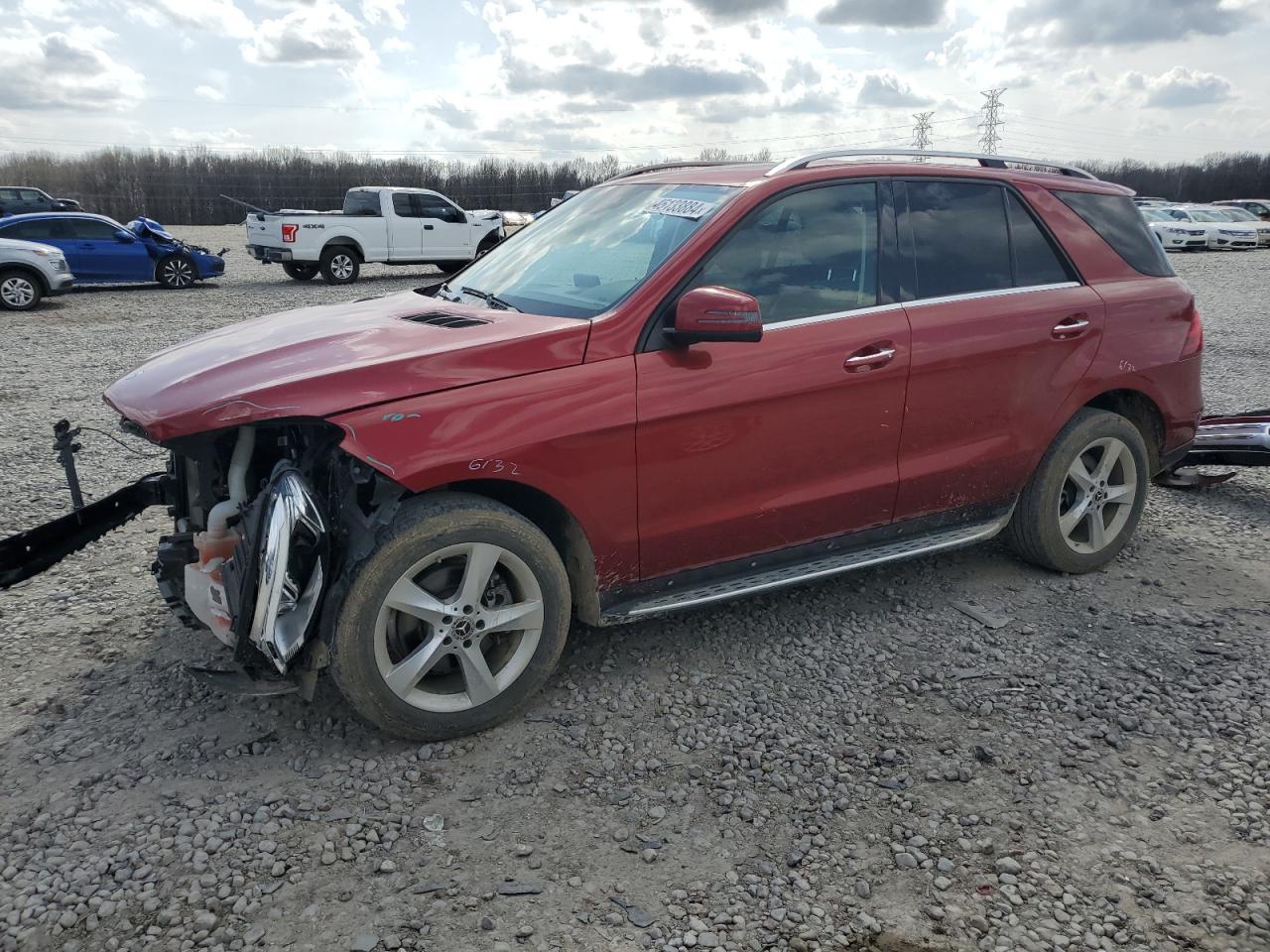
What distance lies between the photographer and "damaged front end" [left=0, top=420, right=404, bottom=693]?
118 inches

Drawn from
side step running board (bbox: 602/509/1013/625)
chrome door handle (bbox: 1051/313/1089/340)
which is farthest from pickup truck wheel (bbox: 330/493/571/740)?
chrome door handle (bbox: 1051/313/1089/340)

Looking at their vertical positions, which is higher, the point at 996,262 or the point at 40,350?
the point at 996,262

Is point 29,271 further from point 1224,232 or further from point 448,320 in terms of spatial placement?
point 1224,232

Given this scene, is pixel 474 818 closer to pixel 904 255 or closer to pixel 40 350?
pixel 904 255

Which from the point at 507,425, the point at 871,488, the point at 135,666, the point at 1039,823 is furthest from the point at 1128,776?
the point at 135,666

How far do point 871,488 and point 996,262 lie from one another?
1.20m

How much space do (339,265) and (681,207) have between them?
16.6 m

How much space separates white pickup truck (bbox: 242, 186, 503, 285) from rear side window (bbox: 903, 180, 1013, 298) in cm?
1490

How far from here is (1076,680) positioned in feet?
12.3

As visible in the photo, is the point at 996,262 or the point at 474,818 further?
the point at 996,262

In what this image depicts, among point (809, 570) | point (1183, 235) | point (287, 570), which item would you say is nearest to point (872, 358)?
point (809, 570)

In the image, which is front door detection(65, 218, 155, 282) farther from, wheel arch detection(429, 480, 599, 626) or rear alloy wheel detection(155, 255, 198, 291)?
wheel arch detection(429, 480, 599, 626)

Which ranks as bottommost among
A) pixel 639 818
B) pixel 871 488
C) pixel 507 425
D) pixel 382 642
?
pixel 639 818

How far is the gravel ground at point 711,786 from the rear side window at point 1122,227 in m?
1.53
